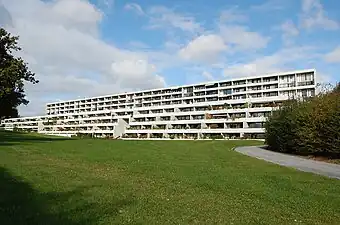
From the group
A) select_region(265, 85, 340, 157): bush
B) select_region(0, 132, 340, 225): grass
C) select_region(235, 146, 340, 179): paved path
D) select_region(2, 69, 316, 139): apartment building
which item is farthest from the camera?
select_region(2, 69, 316, 139): apartment building

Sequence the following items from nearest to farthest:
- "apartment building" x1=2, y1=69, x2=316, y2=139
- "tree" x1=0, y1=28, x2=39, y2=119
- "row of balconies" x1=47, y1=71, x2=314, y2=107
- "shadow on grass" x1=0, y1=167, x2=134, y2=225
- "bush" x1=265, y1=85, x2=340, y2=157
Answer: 1. "shadow on grass" x1=0, y1=167, x2=134, y2=225
2. "bush" x1=265, y1=85, x2=340, y2=157
3. "tree" x1=0, y1=28, x2=39, y2=119
4. "apartment building" x1=2, y1=69, x2=316, y2=139
5. "row of balconies" x1=47, y1=71, x2=314, y2=107

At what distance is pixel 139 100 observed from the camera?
14375 centimetres

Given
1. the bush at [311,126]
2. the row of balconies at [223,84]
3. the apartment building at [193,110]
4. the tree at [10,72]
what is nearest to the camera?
the bush at [311,126]

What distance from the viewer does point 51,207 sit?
8.27 meters

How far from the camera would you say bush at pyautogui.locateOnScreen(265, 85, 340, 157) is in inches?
1009

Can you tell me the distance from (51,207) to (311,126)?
23.8m

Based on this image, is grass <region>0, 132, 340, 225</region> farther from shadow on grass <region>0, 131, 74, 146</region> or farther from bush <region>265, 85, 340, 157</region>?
shadow on grass <region>0, 131, 74, 146</region>

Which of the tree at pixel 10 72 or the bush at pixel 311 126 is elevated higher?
the tree at pixel 10 72

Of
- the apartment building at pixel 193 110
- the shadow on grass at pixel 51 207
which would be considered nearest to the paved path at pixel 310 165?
the shadow on grass at pixel 51 207

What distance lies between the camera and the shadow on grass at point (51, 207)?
721cm

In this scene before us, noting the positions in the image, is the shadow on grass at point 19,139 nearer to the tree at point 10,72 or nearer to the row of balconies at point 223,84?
the tree at point 10,72

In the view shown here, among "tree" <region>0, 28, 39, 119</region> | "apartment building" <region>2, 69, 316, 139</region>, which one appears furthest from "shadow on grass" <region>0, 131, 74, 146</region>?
"apartment building" <region>2, 69, 316, 139</region>

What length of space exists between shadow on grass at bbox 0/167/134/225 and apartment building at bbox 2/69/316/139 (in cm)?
6164

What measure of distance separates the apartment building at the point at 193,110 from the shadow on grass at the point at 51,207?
61639 millimetres
